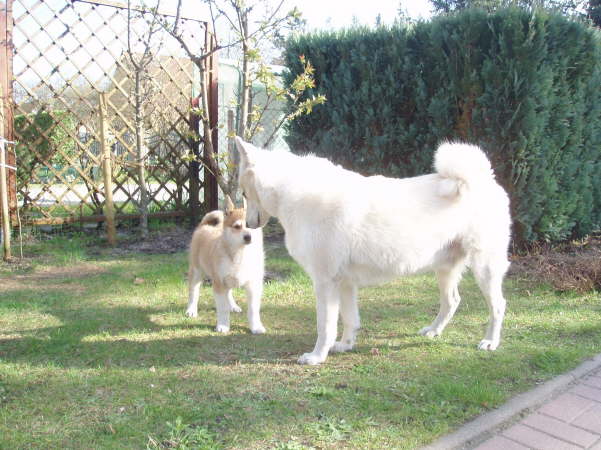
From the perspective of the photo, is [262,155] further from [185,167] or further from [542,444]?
[185,167]

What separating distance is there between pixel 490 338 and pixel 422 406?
1.15m

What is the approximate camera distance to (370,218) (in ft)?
10.9

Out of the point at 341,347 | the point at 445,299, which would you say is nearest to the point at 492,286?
the point at 445,299

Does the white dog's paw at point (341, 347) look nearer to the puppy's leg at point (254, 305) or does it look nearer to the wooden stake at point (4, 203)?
the puppy's leg at point (254, 305)

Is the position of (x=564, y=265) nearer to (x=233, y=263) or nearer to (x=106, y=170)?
(x=233, y=263)

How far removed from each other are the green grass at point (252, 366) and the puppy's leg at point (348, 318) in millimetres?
98

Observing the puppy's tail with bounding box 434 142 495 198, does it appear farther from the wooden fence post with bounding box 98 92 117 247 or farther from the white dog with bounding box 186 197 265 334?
the wooden fence post with bounding box 98 92 117 247

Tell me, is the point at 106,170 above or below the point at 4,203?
above

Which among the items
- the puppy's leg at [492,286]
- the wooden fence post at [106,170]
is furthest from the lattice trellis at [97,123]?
the puppy's leg at [492,286]

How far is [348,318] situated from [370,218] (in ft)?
2.69

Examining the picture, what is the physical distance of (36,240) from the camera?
23.1 feet

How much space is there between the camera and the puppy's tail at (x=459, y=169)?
3398 mm

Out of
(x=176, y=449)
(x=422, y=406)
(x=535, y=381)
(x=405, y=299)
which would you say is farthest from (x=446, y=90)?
(x=176, y=449)

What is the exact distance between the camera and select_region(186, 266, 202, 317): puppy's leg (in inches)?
176
